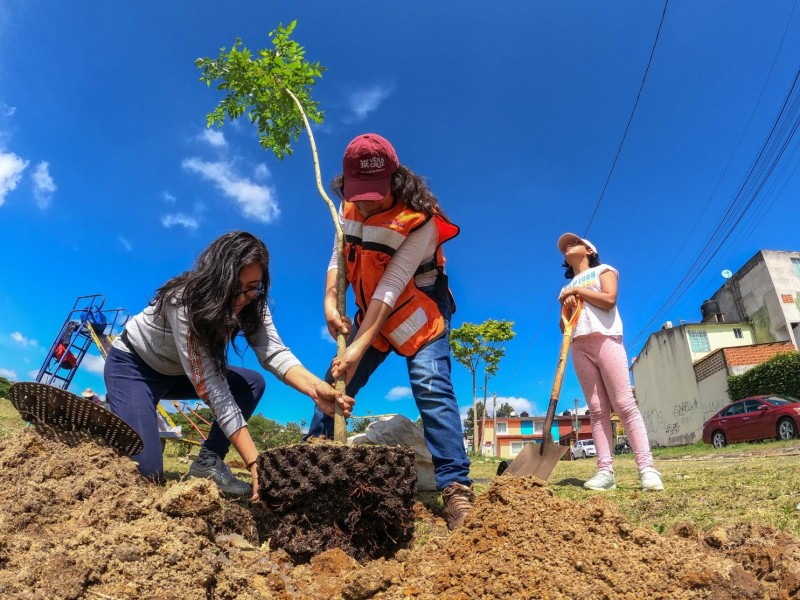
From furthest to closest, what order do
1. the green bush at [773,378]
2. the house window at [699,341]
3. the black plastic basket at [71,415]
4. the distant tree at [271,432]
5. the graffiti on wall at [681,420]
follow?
1. the house window at [699,341]
2. the graffiti on wall at [681,420]
3. the green bush at [773,378]
4. the distant tree at [271,432]
5. the black plastic basket at [71,415]

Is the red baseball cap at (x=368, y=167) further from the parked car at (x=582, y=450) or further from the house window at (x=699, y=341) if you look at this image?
the parked car at (x=582, y=450)

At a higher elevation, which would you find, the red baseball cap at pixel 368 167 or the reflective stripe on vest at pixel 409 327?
the red baseball cap at pixel 368 167

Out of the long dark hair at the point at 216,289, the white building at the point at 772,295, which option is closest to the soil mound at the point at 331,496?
the long dark hair at the point at 216,289

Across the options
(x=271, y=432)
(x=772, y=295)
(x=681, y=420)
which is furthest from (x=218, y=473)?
(x=681, y=420)

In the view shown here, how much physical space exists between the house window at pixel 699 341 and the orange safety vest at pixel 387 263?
28.3m

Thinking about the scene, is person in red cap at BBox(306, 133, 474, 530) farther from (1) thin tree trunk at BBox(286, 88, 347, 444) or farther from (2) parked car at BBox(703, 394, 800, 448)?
(2) parked car at BBox(703, 394, 800, 448)

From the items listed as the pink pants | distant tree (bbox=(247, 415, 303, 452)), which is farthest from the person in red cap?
distant tree (bbox=(247, 415, 303, 452))

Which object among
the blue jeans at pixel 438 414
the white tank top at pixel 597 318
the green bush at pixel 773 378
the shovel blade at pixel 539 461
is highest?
the green bush at pixel 773 378

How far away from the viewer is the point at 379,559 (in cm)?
216

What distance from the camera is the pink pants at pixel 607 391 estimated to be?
147 inches

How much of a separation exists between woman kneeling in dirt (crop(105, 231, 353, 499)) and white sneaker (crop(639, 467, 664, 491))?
7.41ft

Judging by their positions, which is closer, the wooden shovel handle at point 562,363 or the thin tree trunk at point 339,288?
the thin tree trunk at point 339,288

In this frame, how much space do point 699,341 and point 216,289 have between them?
2978 cm

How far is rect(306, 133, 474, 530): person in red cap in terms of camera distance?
282 cm
